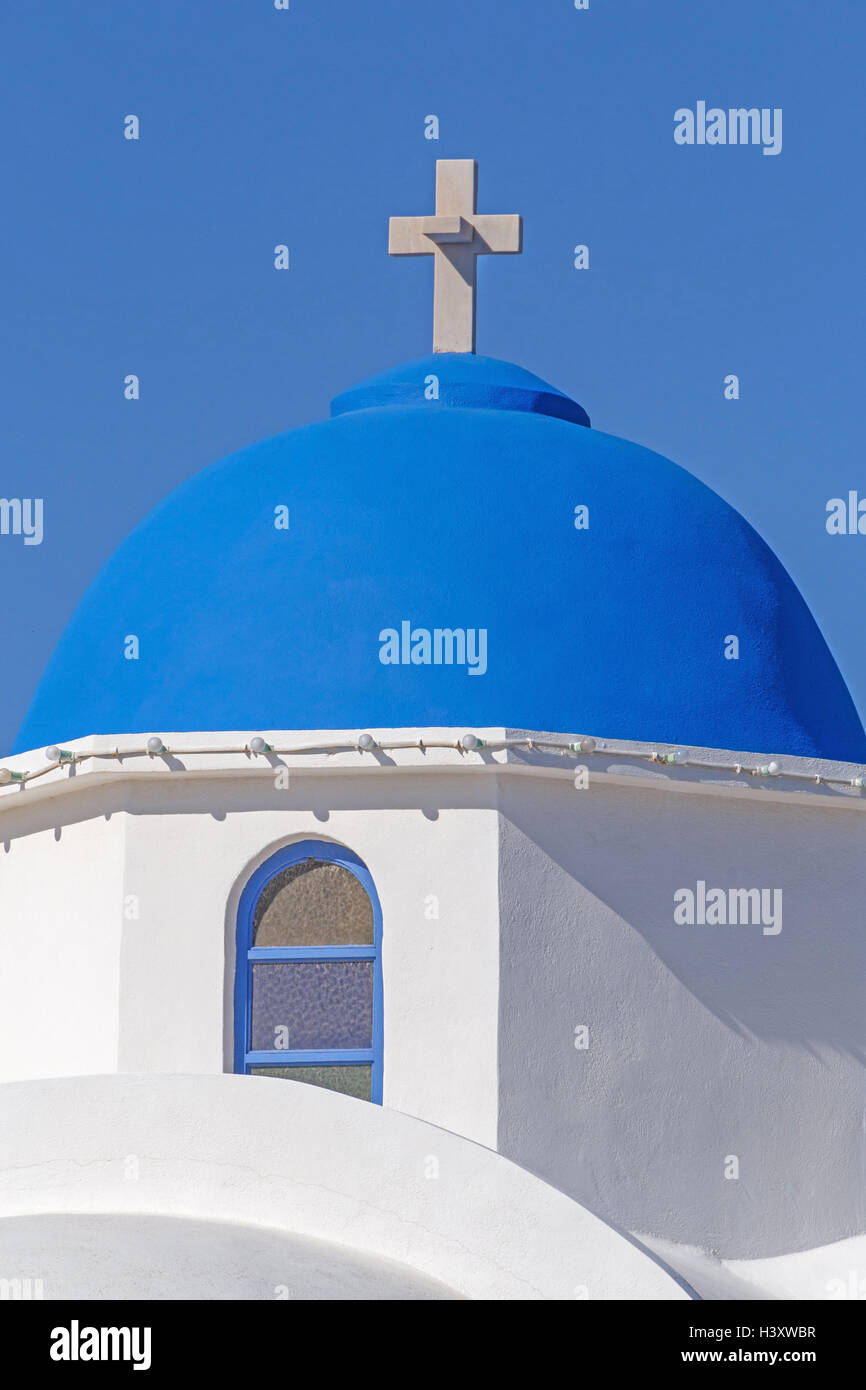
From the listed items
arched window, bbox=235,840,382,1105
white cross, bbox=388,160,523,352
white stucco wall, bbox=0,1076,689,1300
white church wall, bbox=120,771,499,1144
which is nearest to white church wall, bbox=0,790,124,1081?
white church wall, bbox=120,771,499,1144

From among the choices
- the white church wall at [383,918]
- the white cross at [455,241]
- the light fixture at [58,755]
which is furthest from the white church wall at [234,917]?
the white cross at [455,241]

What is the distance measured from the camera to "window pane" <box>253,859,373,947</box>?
33.5ft

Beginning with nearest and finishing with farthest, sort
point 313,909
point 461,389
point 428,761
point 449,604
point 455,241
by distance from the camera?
1. point 428,761
2. point 313,909
3. point 449,604
4. point 461,389
5. point 455,241

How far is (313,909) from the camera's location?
10.2 m

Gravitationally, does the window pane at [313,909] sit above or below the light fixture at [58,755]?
below

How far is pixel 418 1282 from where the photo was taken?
834 centimetres

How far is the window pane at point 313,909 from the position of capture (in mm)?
10219

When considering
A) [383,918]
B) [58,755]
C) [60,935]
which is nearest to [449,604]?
[383,918]

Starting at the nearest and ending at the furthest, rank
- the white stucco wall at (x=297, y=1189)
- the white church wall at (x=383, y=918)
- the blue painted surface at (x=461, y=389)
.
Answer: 1. the white stucco wall at (x=297, y=1189)
2. the white church wall at (x=383, y=918)
3. the blue painted surface at (x=461, y=389)

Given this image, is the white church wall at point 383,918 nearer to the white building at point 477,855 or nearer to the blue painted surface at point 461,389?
the white building at point 477,855

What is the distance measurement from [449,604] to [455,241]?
2997 mm

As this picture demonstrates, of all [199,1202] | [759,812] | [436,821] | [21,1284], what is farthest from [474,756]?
[21,1284]

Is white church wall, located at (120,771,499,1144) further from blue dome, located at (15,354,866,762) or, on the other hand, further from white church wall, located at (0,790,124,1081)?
blue dome, located at (15,354,866,762)

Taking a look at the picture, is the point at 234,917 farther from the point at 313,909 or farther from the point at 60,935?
the point at 60,935
